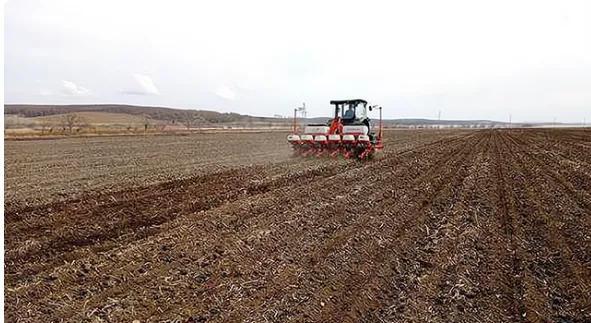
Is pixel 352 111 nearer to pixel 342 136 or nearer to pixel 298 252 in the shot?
pixel 342 136

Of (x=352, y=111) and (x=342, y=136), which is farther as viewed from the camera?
(x=352, y=111)

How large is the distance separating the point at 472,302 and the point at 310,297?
1526 mm

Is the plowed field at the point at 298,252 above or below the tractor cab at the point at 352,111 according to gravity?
below

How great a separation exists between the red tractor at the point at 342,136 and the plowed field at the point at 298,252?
6.32 metres

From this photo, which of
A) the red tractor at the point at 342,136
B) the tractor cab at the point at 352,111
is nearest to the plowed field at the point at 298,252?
the red tractor at the point at 342,136

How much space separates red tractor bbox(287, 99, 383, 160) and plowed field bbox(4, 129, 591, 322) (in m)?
6.32

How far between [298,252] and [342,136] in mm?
11770

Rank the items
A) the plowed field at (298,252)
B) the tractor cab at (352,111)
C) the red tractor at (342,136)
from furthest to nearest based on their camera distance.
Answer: the tractor cab at (352,111)
the red tractor at (342,136)
the plowed field at (298,252)

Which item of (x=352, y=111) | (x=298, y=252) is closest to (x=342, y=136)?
(x=352, y=111)

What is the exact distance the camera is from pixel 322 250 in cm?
552

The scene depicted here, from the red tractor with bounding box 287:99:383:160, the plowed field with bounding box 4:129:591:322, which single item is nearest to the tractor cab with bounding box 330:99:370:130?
the red tractor with bounding box 287:99:383:160

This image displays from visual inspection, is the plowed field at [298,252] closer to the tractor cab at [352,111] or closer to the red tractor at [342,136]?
the red tractor at [342,136]

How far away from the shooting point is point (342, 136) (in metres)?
16.9

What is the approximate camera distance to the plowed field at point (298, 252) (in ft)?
13.0
